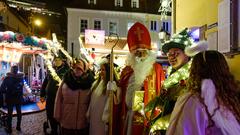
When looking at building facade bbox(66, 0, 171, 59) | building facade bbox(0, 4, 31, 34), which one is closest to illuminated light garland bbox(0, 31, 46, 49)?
building facade bbox(0, 4, 31, 34)

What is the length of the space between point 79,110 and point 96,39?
12.7 metres

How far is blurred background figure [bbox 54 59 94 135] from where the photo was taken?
6691mm

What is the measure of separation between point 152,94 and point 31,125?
28.2 feet

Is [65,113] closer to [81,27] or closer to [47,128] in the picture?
[47,128]

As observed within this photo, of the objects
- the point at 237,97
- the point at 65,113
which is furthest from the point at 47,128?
the point at 237,97

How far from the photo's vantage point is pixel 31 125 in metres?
12.6

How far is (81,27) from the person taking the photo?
42.8 meters

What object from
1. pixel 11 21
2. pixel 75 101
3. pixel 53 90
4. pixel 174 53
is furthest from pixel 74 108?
pixel 11 21

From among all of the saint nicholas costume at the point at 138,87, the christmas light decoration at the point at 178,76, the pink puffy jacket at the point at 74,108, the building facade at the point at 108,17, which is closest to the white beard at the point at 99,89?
the pink puffy jacket at the point at 74,108

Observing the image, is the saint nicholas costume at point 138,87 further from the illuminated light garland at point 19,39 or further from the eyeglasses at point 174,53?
the illuminated light garland at point 19,39

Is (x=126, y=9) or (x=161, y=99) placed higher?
(x=126, y=9)

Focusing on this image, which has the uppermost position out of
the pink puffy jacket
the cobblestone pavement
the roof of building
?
the roof of building

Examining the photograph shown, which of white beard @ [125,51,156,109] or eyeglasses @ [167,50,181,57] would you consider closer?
eyeglasses @ [167,50,181,57]

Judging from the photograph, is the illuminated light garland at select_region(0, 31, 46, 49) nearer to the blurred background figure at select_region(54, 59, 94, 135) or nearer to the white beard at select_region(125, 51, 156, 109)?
the blurred background figure at select_region(54, 59, 94, 135)
